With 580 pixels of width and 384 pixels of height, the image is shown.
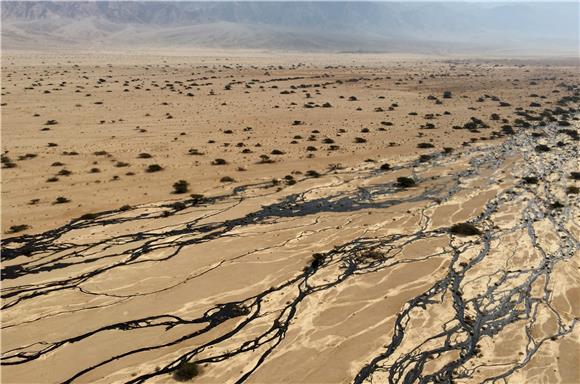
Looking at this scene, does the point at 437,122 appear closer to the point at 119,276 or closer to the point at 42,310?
the point at 119,276

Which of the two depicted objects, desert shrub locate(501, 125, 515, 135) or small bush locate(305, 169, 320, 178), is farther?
desert shrub locate(501, 125, 515, 135)

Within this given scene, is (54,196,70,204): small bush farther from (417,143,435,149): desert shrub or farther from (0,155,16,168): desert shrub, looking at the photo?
(417,143,435,149): desert shrub

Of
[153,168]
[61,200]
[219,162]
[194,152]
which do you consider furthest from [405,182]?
[61,200]

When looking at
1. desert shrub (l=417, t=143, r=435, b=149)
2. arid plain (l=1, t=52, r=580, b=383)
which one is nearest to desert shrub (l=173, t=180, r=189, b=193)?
arid plain (l=1, t=52, r=580, b=383)

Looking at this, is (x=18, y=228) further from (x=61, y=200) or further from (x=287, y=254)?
(x=287, y=254)

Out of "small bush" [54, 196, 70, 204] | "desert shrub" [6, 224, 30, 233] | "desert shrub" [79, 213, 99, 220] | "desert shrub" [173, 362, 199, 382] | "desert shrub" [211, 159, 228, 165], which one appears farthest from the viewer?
"desert shrub" [211, 159, 228, 165]

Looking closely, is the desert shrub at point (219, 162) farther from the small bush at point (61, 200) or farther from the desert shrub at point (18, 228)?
the desert shrub at point (18, 228)

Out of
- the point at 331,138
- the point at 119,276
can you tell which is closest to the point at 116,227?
the point at 119,276
